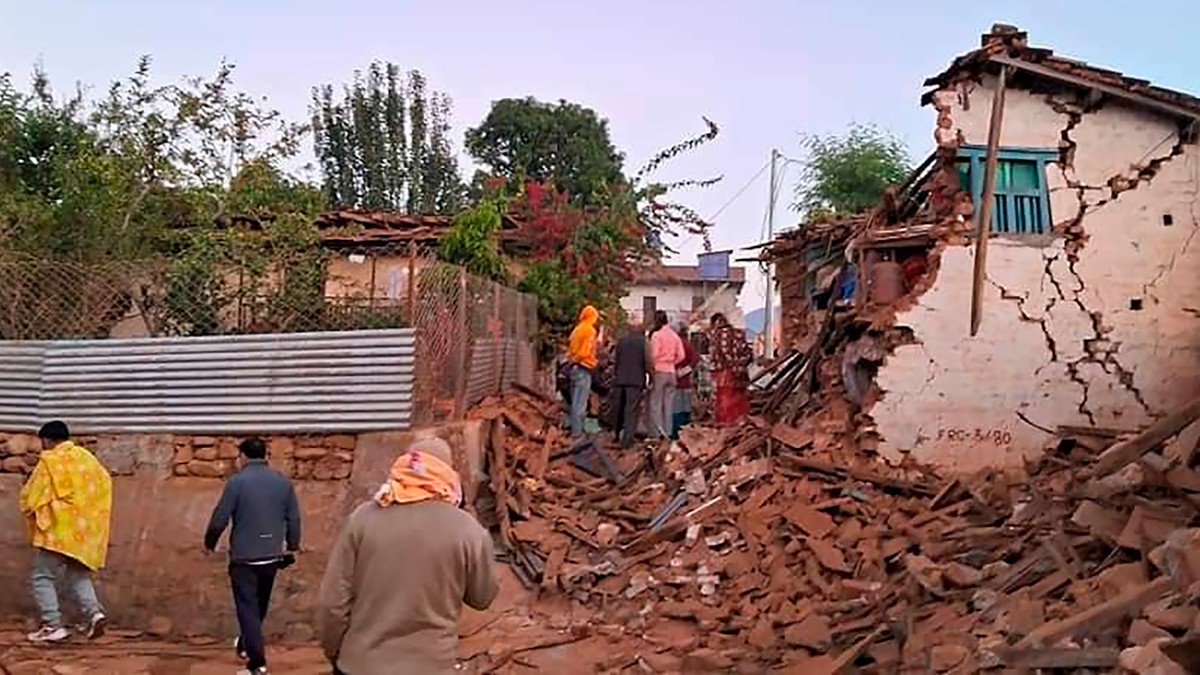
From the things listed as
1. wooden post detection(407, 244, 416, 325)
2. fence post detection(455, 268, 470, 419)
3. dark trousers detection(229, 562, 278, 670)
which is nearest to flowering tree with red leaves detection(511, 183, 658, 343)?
fence post detection(455, 268, 470, 419)

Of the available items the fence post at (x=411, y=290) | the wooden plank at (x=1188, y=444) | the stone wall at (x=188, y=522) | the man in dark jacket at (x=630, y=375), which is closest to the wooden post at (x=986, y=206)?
the man in dark jacket at (x=630, y=375)

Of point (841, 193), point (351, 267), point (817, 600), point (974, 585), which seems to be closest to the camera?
point (974, 585)

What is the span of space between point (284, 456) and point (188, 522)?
3.47 ft

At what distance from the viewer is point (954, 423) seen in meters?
12.7

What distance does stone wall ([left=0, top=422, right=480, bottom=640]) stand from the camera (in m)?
9.82

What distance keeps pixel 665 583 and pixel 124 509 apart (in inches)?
201

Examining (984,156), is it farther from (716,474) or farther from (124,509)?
(124,509)

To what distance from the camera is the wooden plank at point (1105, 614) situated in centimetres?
627

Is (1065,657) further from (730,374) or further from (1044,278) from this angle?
(730,374)

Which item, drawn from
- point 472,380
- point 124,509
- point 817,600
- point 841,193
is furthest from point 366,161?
point 817,600

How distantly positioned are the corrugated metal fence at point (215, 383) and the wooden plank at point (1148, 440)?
236 inches

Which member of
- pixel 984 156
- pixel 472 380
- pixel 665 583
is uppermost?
pixel 984 156

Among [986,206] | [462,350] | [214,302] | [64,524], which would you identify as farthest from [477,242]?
[64,524]

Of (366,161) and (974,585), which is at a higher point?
(366,161)
